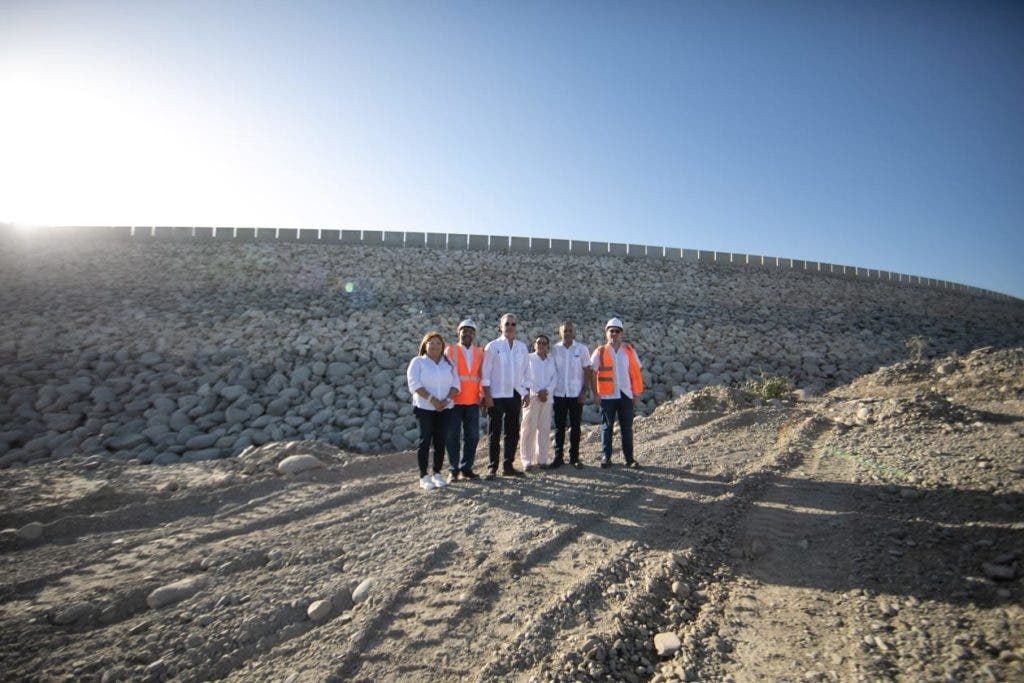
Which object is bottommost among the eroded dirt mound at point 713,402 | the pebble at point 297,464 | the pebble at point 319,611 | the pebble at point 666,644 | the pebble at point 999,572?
the pebble at point 297,464

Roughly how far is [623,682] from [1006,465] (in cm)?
469

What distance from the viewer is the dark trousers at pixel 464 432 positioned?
5625 millimetres

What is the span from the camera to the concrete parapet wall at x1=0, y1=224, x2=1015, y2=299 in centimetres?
1995

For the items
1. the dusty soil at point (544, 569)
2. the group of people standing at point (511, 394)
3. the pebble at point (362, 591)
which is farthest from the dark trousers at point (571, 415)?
the pebble at point (362, 591)

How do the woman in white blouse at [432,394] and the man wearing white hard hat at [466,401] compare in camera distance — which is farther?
the man wearing white hard hat at [466,401]

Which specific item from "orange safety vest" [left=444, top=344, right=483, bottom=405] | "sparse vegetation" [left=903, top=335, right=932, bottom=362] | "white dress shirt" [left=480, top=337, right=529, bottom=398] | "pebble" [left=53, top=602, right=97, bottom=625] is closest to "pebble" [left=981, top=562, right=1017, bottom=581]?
"white dress shirt" [left=480, top=337, right=529, bottom=398]

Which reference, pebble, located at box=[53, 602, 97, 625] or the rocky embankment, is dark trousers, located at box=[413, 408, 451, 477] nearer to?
pebble, located at box=[53, 602, 97, 625]

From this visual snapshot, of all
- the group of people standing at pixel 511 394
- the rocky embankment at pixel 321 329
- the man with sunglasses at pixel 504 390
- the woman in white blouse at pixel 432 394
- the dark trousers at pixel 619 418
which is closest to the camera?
the woman in white blouse at pixel 432 394

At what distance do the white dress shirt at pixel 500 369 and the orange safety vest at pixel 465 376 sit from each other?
0.14 m

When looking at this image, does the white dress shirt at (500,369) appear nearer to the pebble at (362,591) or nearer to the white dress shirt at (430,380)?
the white dress shirt at (430,380)

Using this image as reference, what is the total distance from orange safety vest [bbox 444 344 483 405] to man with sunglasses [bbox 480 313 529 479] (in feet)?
0.45

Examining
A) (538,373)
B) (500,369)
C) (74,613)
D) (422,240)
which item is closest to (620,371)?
(538,373)

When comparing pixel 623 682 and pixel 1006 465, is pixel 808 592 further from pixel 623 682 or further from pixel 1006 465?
pixel 1006 465

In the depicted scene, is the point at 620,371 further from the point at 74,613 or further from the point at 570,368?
the point at 74,613
